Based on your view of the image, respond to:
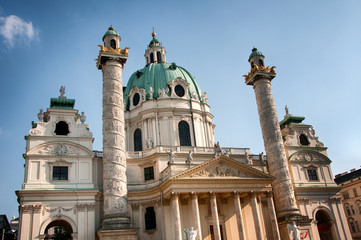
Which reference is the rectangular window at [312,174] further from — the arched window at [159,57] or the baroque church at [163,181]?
the arched window at [159,57]

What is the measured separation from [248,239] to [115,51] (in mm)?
21539

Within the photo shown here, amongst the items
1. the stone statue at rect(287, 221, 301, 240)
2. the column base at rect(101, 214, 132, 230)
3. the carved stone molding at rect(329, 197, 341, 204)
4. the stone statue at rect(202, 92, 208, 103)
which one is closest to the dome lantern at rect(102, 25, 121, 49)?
the column base at rect(101, 214, 132, 230)

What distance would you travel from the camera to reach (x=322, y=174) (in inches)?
1604

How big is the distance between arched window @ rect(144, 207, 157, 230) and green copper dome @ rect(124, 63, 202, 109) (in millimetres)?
14977

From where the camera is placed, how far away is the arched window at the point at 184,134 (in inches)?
1613

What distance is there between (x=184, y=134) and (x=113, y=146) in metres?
14.4

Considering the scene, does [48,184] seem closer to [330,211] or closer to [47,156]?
[47,156]

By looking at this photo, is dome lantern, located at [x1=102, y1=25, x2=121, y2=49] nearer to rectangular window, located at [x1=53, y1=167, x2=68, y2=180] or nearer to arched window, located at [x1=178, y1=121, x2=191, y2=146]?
rectangular window, located at [x1=53, y1=167, x2=68, y2=180]

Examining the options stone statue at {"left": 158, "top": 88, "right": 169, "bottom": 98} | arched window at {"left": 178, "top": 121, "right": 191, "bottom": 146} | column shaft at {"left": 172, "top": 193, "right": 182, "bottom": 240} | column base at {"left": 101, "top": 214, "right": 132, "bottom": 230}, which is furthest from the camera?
stone statue at {"left": 158, "top": 88, "right": 169, "bottom": 98}

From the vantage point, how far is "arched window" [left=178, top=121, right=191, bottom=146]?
40972 millimetres

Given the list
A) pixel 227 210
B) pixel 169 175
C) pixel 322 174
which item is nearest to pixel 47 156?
pixel 169 175

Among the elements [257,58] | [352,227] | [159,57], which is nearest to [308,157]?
[257,58]

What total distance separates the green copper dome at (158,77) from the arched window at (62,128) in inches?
491

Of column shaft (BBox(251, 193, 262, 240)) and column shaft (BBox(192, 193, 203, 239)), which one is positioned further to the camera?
column shaft (BBox(251, 193, 262, 240))
